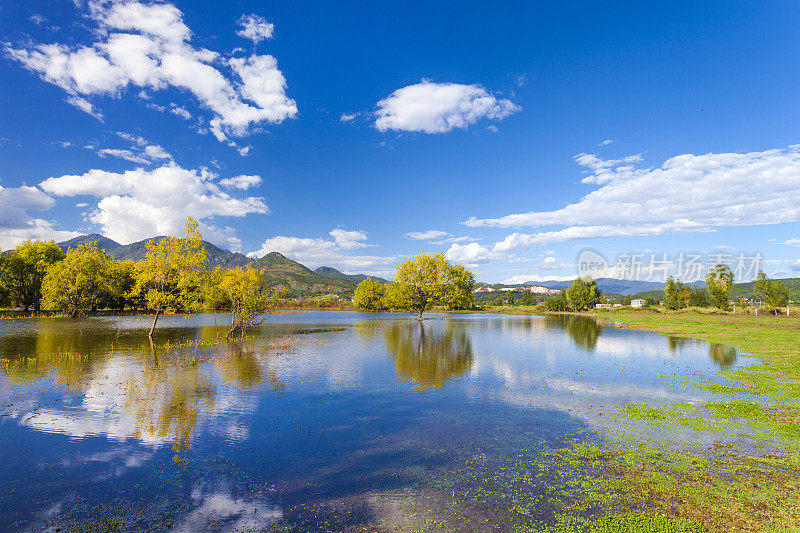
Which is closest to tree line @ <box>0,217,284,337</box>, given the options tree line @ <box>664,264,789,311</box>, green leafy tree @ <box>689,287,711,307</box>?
tree line @ <box>664,264,789,311</box>

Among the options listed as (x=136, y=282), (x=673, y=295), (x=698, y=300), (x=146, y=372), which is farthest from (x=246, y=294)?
(x=673, y=295)

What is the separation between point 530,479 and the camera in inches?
427

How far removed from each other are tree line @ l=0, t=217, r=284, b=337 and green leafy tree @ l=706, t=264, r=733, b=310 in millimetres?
108872

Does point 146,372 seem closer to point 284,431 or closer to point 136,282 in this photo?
point 284,431

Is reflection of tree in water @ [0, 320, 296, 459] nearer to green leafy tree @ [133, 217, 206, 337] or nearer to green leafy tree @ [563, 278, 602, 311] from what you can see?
green leafy tree @ [133, 217, 206, 337]

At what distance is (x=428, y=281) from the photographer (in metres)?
91.4

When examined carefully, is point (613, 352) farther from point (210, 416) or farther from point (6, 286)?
point (6, 286)

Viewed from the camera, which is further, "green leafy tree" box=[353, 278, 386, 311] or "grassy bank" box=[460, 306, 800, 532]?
"green leafy tree" box=[353, 278, 386, 311]

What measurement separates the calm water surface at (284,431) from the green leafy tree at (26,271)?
77.6 metres

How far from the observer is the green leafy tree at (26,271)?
86.0 m

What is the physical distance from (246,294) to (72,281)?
6160 centimetres

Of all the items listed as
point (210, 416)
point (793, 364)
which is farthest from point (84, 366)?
point (793, 364)

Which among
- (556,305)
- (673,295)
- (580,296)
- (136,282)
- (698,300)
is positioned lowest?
(556,305)

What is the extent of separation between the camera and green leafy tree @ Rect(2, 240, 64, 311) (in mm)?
86000
